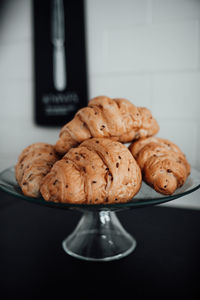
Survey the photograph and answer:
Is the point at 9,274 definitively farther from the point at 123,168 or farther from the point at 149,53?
the point at 149,53

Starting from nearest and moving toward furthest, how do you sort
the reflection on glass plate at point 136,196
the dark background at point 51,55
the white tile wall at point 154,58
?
the reflection on glass plate at point 136,196 → the white tile wall at point 154,58 → the dark background at point 51,55

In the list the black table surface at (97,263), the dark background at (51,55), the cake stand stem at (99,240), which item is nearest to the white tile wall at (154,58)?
the dark background at (51,55)

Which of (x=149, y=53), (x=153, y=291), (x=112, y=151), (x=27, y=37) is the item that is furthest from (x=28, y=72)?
(x=153, y=291)

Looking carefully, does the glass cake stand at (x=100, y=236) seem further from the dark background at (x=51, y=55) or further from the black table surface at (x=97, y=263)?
the dark background at (x=51, y=55)

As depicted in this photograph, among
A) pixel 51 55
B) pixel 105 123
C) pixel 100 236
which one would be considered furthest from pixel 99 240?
pixel 51 55

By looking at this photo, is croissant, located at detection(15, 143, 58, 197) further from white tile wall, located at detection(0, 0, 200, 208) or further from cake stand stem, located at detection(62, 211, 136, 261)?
white tile wall, located at detection(0, 0, 200, 208)

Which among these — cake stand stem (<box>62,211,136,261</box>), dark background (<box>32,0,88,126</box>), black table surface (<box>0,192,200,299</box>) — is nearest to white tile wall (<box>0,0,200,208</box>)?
dark background (<box>32,0,88,126</box>)
